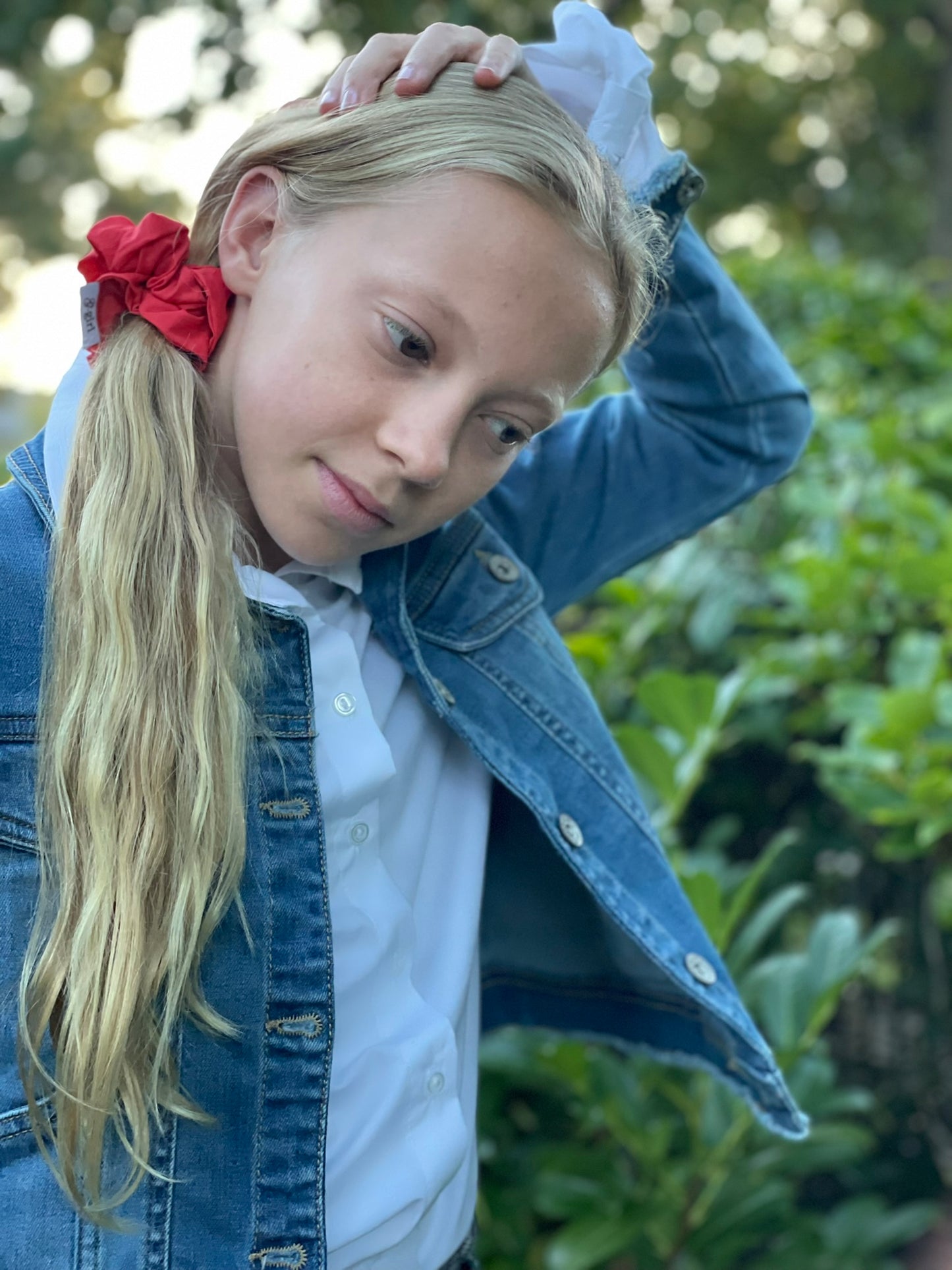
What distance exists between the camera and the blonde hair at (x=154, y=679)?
3.38ft

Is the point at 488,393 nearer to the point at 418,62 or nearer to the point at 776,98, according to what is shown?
the point at 418,62

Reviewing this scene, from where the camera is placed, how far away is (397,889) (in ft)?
4.25

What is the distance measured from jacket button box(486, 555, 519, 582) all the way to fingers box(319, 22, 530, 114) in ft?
1.76

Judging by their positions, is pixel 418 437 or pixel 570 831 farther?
pixel 570 831

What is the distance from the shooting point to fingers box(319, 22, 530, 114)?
124 cm

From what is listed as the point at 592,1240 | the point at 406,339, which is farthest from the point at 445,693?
the point at 592,1240

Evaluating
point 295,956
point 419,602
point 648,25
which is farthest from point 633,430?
point 648,25

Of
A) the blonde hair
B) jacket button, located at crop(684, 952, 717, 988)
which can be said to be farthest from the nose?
jacket button, located at crop(684, 952, 717, 988)

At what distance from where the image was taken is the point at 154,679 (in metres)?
1.10

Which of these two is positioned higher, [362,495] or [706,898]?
[362,495]

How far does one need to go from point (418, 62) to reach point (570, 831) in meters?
0.85

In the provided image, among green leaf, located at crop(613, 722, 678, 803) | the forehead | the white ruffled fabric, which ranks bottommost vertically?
green leaf, located at crop(613, 722, 678, 803)

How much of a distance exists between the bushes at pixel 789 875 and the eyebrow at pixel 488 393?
0.73 metres

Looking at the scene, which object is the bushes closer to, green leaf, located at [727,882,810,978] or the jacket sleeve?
green leaf, located at [727,882,810,978]
